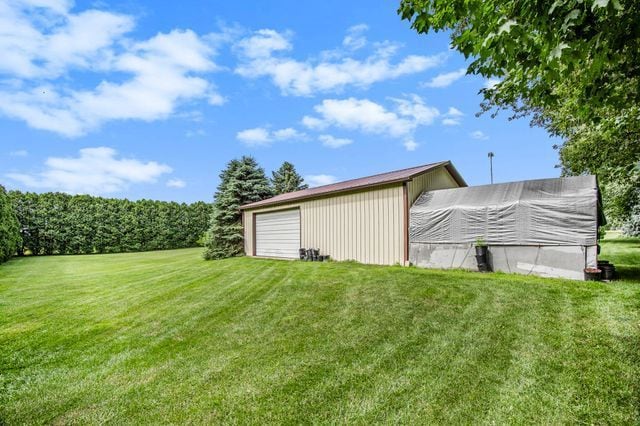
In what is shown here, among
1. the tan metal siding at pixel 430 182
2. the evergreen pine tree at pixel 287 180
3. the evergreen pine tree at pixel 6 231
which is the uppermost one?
the evergreen pine tree at pixel 287 180

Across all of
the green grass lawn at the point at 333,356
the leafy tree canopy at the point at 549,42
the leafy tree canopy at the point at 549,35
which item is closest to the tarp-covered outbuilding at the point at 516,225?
the green grass lawn at the point at 333,356

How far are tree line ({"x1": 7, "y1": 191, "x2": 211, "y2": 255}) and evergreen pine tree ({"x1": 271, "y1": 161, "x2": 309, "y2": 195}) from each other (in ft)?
26.9

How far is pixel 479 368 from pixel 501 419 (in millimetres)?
767

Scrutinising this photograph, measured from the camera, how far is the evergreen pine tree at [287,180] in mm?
30594

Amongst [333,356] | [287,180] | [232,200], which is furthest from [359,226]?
[287,180]

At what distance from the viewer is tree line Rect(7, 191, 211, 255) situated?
19234 millimetres

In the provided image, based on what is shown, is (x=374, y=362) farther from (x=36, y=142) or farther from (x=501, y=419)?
(x=36, y=142)

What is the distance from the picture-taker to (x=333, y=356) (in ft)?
10.7

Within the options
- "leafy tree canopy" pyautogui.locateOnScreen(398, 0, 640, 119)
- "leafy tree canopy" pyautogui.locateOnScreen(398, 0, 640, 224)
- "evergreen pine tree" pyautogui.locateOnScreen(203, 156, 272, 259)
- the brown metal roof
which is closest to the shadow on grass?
"leafy tree canopy" pyautogui.locateOnScreen(398, 0, 640, 224)

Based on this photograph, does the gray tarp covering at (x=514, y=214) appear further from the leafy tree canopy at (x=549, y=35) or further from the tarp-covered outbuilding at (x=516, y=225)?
the leafy tree canopy at (x=549, y=35)

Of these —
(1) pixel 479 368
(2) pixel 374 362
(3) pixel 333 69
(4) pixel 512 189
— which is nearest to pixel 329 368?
(2) pixel 374 362

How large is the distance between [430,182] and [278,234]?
701cm

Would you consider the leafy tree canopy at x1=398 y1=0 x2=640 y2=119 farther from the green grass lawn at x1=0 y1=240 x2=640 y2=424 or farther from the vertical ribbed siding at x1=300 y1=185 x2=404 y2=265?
the vertical ribbed siding at x1=300 y1=185 x2=404 y2=265

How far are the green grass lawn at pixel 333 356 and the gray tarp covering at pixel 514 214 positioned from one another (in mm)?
1451
